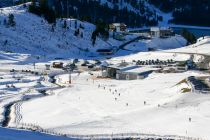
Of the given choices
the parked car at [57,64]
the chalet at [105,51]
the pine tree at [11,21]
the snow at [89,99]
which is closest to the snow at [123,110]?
the snow at [89,99]

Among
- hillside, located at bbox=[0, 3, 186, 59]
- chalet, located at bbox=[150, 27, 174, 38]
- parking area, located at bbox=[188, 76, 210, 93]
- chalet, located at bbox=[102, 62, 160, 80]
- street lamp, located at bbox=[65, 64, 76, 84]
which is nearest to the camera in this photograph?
parking area, located at bbox=[188, 76, 210, 93]

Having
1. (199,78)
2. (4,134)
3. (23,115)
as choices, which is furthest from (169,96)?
(4,134)

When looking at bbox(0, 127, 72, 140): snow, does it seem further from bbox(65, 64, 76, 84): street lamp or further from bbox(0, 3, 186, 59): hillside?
bbox(0, 3, 186, 59): hillside

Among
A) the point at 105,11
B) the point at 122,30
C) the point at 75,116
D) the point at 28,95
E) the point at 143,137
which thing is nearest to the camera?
the point at 143,137

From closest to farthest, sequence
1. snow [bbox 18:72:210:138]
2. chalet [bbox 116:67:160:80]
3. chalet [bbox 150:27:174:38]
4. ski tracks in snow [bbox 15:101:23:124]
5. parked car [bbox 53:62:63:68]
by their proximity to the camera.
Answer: snow [bbox 18:72:210:138] → ski tracks in snow [bbox 15:101:23:124] → chalet [bbox 116:67:160:80] → parked car [bbox 53:62:63:68] → chalet [bbox 150:27:174:38]

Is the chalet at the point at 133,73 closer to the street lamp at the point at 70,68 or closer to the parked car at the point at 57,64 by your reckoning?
the street lamp at the point at 70,68

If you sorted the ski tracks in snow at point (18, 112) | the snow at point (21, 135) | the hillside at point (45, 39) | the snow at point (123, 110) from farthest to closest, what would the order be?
1. the hillside at point (45, 39)
2. the ski tracks in snow at point (18, 112)
3. the snow at point (123, 110)
4. the snow at point (21, 135)

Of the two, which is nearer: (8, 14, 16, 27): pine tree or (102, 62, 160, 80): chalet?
(102, 62, 160, 80): chalet

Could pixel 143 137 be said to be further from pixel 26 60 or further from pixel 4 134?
pixel 26 60

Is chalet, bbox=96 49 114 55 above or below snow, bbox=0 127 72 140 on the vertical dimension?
below

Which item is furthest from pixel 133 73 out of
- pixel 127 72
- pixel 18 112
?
pixel 18 112

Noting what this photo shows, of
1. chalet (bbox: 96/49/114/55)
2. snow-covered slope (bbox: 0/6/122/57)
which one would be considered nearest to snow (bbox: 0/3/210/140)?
snow-covered slope (bbox: 0/6/122/57)
